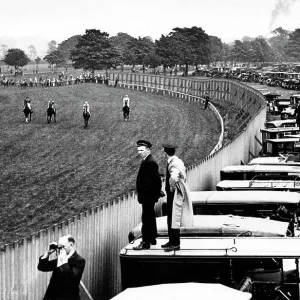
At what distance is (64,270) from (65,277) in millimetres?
76

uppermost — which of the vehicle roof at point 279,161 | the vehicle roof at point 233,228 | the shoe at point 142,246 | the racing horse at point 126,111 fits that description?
the vehicle roof at point 233,228

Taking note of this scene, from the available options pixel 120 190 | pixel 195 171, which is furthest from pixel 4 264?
pixel 120 190

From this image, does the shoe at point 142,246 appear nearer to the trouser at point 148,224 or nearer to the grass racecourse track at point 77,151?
the trouser at point 148,224

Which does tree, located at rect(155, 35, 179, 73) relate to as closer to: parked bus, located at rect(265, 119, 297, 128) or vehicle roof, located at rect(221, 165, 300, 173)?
parked bus, located at rect(265, 119, 297, 128)

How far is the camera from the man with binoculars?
8.72 metres

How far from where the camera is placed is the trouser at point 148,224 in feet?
34.5

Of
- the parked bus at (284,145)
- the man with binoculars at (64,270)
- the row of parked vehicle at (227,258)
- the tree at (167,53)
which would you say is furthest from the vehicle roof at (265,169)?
the tree at (167,53)

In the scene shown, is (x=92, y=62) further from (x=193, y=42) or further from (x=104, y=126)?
(x=104, y=126)

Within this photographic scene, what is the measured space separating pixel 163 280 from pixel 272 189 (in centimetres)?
572

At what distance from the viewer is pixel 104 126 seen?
51.4 m

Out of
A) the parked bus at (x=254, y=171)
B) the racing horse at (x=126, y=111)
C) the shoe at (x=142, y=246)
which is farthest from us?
the racing horse at (x=126, y=111)

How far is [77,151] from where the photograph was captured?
39.7m

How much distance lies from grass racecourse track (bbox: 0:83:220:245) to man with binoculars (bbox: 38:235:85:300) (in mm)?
10705

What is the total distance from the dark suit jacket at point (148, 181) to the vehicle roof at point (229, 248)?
2.65ft
